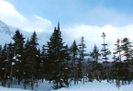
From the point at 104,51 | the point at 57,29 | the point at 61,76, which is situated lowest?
the point at 61,76

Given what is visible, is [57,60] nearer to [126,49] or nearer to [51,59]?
[51,59]

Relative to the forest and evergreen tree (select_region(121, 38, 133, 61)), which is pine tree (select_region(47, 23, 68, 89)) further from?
evergreen tree (select_region(121, 38, 133, 61))

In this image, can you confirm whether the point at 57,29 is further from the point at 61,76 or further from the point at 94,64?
the point at 94,64

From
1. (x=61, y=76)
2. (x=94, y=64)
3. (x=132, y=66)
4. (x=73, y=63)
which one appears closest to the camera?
(x=61, y=76)

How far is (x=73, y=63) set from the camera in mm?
54594

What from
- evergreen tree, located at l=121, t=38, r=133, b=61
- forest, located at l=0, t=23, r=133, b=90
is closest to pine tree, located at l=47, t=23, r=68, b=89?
forest, located at l=0, t=23, r=133, b=90

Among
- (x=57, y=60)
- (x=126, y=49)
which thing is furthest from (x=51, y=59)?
(x=126, y=49)

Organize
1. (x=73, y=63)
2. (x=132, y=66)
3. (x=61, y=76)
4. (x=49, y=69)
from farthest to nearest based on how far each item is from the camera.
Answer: (x=73, y=63) < (x=132, y=66) < (x=49, y=69) < (x=61, y=76)

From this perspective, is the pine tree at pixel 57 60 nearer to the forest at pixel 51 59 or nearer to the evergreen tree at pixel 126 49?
the forest at pixel 51 59

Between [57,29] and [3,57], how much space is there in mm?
21024

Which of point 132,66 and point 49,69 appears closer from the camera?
point 49,69

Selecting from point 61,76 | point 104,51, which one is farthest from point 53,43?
point 104,51

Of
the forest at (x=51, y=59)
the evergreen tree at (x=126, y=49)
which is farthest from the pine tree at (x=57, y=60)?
the evergreen tree at (x=126, y=49)

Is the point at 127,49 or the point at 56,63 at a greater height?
the point at 127,49
